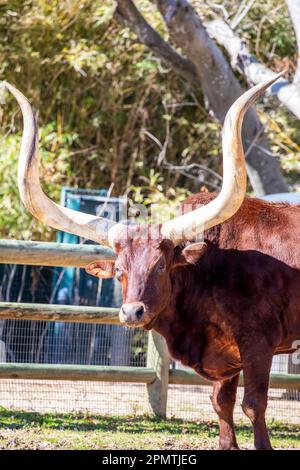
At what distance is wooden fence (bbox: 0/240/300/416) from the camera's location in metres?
7.85

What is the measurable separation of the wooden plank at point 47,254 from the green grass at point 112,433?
133 centimetres

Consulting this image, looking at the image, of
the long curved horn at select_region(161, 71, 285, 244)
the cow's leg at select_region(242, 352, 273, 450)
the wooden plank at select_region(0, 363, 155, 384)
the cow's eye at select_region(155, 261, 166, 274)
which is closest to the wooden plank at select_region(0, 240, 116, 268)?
the wooden plank at select_region(0, 363, 155, 384)

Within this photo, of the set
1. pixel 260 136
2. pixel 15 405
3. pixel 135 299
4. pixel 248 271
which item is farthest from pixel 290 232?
pixel 260 136

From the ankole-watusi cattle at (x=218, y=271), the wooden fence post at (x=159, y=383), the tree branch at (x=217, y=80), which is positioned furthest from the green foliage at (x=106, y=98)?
the ankole-watusi cattle at (x=218, y=271)

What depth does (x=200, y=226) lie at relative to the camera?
250 inches

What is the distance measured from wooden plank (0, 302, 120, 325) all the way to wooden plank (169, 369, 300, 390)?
2.77 feet

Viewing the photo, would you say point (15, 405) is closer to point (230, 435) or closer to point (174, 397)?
point (174, 397)

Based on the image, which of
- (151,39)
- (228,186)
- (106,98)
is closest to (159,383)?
(228,186)

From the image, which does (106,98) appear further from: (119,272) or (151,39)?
Answer: (119,272)

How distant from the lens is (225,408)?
697cm

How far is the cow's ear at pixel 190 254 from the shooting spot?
6.41 meters

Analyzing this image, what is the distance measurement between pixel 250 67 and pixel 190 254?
18.4 feet

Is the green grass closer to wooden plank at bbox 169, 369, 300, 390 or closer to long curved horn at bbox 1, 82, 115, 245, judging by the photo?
wooden plank at bbox 169, 369, 300, 390
